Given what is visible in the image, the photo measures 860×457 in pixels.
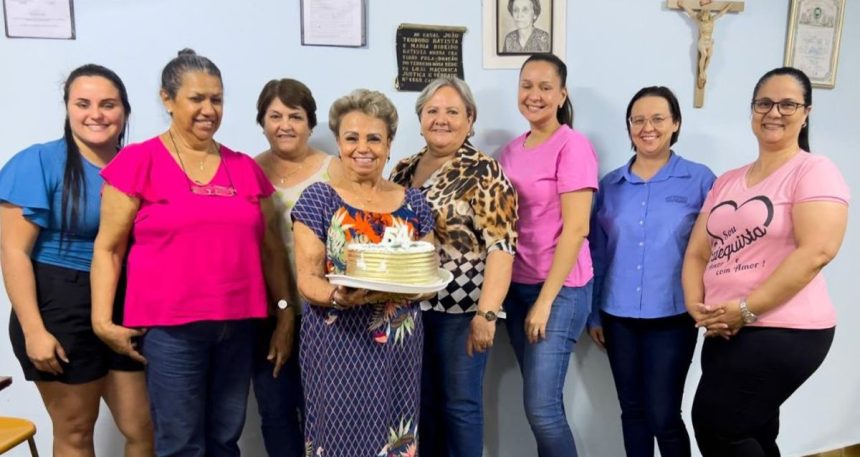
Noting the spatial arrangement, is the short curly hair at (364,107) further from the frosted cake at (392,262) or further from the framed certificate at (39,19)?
the framed certificate at (39,19)

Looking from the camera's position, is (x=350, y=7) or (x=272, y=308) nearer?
(x=272, y=308)

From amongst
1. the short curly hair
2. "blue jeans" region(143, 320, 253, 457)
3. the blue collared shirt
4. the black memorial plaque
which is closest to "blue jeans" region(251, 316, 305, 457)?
"blue jeans" region(143, 320, 253, 457)

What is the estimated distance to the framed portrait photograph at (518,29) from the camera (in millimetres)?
2141

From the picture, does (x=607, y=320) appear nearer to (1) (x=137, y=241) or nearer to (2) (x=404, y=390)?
(2) (x=404, y=390)

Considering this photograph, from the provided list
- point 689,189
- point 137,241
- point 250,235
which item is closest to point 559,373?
point 689,189

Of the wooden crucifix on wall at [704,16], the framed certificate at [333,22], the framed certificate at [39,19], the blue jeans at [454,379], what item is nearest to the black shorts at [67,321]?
the framed certificate at [39,19]

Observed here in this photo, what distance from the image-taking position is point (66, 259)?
1.48 m

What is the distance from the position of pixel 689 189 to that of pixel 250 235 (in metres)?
1.33

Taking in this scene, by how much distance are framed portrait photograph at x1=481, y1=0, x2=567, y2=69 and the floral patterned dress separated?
965 millimetres

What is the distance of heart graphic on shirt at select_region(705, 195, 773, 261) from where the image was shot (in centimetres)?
150

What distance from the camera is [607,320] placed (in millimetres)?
1957

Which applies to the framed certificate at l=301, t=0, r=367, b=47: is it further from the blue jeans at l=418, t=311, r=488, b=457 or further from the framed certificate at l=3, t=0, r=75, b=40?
the blue jeans at l=418, t=311, r=488, b=457

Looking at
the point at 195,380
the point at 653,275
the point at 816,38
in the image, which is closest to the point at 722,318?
the point at 653,275

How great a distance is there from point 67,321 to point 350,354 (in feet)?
2.35
